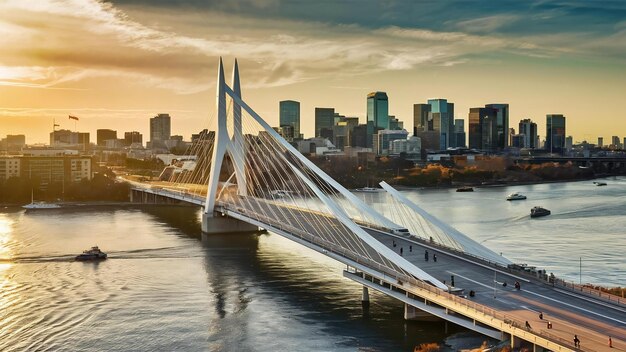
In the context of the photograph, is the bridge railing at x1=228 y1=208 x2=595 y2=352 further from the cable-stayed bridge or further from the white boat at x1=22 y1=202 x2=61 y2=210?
the white boat at x1=22 y1=202 x2=61 y2=210

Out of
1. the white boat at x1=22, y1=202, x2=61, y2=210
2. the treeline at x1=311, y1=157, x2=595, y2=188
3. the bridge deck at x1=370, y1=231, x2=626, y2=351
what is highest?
the treeline at x1=311, y1=157, x2=595, y2=188

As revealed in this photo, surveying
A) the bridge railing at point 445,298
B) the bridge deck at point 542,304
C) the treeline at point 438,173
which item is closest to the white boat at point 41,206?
the bridge railing at point 445,298

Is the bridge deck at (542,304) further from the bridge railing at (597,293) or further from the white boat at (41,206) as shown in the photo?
the white boat at (41,206)

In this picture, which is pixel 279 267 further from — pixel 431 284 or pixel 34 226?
pixel 34 226

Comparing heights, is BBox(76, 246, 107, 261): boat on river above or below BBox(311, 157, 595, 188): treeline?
below

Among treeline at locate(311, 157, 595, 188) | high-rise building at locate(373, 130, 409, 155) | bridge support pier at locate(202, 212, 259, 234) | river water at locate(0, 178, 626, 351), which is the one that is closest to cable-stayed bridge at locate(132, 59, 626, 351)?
river water at locate(0, 178, 626, 351)

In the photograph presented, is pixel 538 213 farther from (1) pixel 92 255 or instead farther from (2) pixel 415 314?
(2) pixel 415 314
